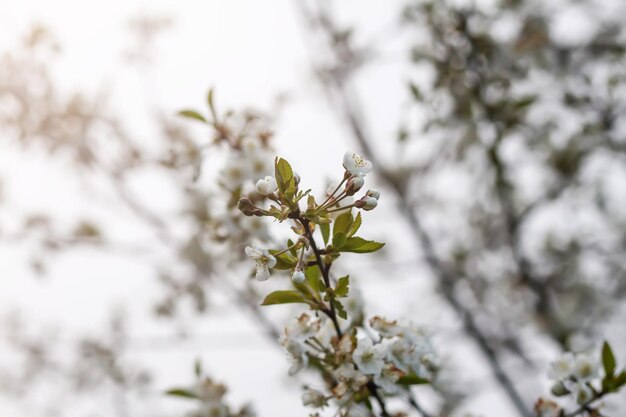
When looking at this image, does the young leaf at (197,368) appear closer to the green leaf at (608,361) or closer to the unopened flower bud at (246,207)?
the unopened flower bud at (246,207)

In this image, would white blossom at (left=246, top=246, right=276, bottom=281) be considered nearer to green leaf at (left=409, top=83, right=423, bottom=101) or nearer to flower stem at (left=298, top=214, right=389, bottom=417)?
flower stem at (left=298, top=214, right=389, bottom=417)

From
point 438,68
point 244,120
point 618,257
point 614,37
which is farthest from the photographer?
point 618,257

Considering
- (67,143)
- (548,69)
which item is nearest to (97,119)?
(67,143)

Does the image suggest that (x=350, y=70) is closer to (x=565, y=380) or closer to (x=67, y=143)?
(x=67, y=143)

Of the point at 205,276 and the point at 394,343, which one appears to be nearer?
the point at 394,343

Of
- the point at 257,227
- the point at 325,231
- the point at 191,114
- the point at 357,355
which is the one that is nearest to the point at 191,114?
the point at 191,114

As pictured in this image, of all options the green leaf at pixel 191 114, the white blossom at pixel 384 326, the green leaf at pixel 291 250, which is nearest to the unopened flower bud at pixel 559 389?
the white blossom at pixel 384 326
